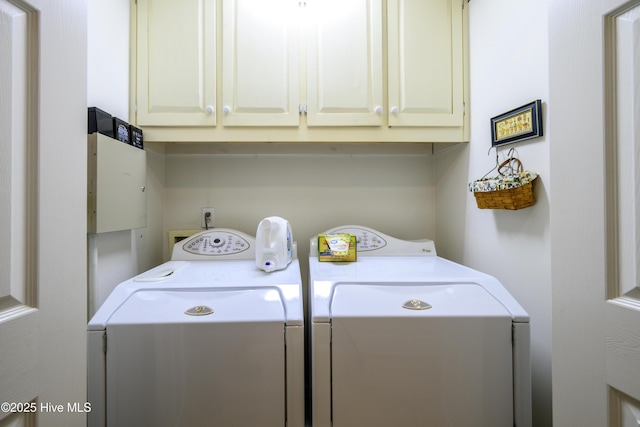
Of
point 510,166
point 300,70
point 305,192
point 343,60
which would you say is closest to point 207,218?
point 305,192

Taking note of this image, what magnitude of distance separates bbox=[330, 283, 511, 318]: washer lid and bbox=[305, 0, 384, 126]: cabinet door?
90 centimetres

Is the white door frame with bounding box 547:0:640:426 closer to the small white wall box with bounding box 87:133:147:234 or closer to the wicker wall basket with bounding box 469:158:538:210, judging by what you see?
the wicker wall basket with bounding box 469:158:538:210

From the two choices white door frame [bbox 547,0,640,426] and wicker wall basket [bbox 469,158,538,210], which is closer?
white door frame [bbox 547,0,640,426]

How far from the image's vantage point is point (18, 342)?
43 centimetres

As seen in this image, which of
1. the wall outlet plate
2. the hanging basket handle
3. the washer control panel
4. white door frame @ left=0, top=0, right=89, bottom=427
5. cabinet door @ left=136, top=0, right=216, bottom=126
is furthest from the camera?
the wall outlet plate

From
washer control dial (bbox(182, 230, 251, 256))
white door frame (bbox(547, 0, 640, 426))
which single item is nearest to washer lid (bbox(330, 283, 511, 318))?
white door frame (bbox(547, 0, 640, 426))

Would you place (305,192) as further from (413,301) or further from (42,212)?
(42,212)

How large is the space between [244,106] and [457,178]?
1.31m

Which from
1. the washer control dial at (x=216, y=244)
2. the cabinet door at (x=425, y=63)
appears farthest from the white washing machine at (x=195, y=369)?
the cabinet door at (x=425, y=63)

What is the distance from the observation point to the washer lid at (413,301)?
884 millimetres

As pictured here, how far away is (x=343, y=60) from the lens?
1.43 m

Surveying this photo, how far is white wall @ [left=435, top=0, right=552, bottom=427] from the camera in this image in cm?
105

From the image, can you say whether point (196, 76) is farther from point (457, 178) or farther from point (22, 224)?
point (457, 178)

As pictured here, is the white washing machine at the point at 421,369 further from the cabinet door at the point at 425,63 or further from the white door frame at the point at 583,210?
the cabinet door at the point at 425,63
